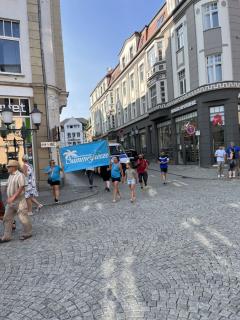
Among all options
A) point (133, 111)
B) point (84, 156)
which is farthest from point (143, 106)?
point (84, 156)

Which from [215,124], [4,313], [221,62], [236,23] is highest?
[236,23]

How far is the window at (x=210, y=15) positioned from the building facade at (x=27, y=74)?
39.1ft

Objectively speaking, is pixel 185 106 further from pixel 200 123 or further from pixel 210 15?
pixel 210 15

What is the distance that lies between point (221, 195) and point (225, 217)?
3407mm

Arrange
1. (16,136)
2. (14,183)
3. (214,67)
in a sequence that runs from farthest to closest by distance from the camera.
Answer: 1. (214,67)
2. (16,136)
3. (14,183)

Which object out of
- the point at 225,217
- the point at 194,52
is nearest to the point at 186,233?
the point at 225,217

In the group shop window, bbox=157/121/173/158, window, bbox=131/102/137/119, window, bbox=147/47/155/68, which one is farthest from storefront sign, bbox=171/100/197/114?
window, bbox=131/102/137/119

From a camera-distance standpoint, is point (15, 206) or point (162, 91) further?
point (162, 91)

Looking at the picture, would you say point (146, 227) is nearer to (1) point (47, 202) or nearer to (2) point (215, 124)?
(1) point (47, 202)

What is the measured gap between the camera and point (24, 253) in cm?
584

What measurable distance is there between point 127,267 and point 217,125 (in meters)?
19.2

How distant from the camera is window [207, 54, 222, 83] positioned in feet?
72.2

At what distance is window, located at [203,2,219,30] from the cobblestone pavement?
57.9 ft

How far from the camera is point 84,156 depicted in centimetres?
1397
